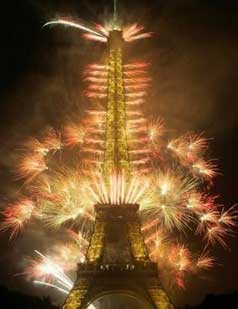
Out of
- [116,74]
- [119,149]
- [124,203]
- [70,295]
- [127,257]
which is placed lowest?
[70,295]

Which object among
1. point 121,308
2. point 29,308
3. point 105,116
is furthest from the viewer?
point 29,308

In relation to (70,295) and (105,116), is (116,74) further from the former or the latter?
(70,295)

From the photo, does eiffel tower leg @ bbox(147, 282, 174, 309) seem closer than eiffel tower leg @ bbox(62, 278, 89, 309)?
No

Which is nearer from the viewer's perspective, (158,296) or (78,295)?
(78,295)

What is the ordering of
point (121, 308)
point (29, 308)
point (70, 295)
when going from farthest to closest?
point (29, 308)
point (121, 308)
point (70, 295)

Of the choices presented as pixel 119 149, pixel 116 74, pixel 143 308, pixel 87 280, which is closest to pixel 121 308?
pixel 143 308

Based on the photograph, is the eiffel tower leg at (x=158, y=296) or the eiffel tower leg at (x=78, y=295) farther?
the eiffel tower leg at (x=158, y=296)

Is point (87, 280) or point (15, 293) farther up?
point (15, 293)

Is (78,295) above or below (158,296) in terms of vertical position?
below
